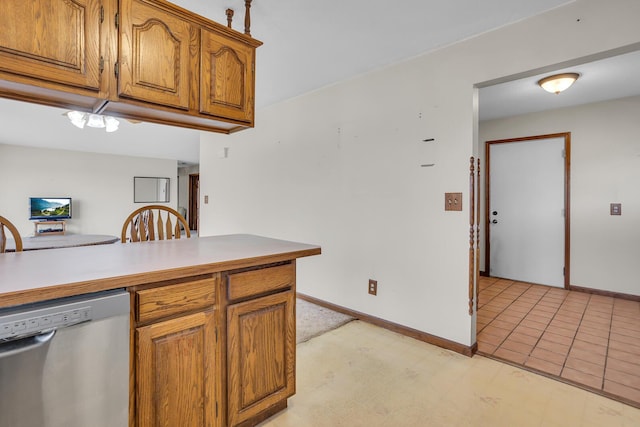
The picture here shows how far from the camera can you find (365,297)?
280 centimetres

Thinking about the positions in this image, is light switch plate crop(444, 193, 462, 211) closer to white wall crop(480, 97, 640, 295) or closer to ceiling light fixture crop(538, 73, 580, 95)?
ceiling light fixture crop(538, 73, 580, 95)

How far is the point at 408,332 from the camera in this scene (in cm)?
249

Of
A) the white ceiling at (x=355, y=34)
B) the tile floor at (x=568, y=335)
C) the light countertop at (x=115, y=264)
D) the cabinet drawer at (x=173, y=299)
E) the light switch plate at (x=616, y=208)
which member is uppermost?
the white ceiling at (x=355, y=34)

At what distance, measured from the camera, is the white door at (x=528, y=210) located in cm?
387

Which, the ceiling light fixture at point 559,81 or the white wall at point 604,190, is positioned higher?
the ceiling light fixture at point 559,81

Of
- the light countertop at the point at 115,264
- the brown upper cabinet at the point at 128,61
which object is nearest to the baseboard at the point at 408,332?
the light countertop at the point at 115,264

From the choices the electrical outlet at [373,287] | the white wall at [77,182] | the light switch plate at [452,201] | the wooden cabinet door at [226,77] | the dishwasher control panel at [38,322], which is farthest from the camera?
the white wall at [77,182]

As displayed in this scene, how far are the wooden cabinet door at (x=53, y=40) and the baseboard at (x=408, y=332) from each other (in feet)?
7.97

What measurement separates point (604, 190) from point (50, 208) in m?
9.17

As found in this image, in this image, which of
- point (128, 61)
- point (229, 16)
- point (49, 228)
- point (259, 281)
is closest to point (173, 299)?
point (259, 281)

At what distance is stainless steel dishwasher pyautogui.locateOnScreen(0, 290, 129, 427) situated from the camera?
866 mm

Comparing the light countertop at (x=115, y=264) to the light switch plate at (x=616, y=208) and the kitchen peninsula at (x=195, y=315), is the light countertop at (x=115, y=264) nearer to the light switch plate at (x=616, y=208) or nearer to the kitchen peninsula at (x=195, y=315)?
the kitchen peninsula at (x=195, y=315)

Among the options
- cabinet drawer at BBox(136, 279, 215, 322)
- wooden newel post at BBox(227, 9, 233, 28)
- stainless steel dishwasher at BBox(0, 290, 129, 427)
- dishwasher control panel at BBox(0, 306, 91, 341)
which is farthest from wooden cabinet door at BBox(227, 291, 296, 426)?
wooden newel post at BBox(227, 9, 233, 28)

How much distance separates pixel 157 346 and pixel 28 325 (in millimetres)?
385
